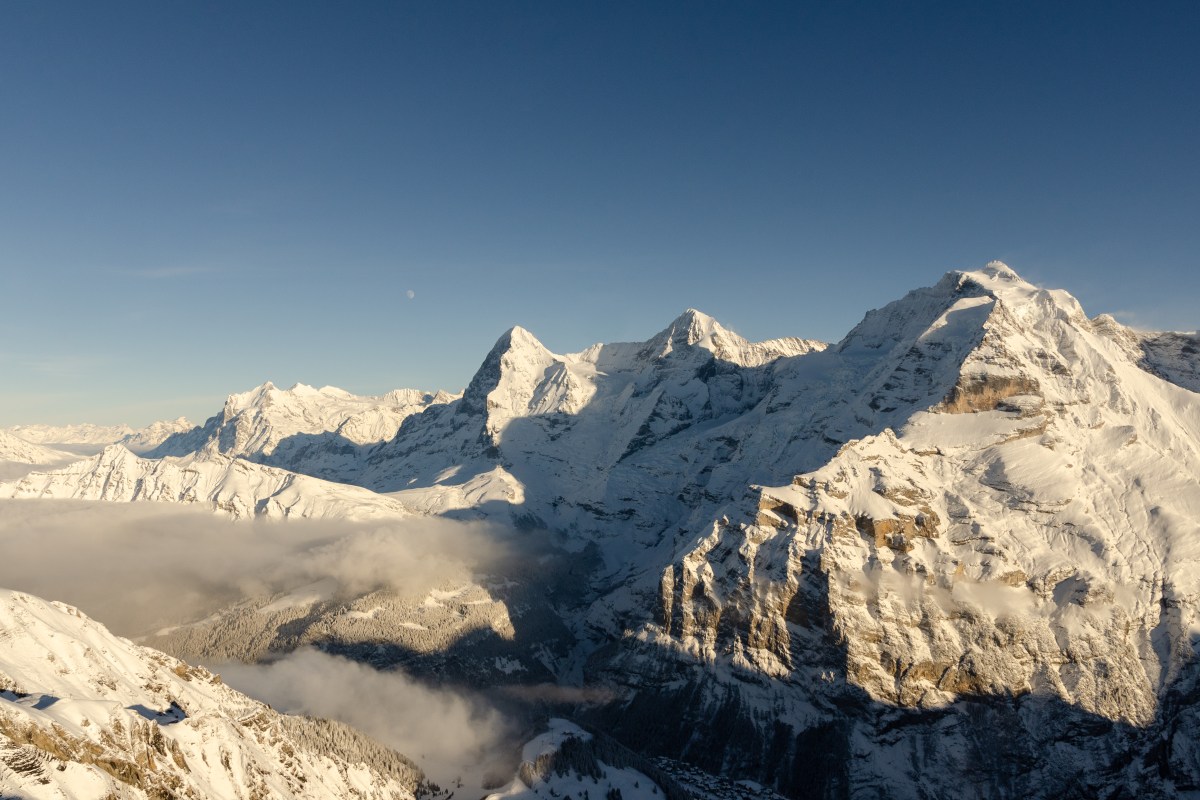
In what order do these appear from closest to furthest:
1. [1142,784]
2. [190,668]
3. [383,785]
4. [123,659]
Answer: [123,659] → [190,668] → [383,785] → [1142,784]

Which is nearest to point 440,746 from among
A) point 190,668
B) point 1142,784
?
point 190,668

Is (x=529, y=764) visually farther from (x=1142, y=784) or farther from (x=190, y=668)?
(x=1142, y=784)

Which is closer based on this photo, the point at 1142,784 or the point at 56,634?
the point at 56,634

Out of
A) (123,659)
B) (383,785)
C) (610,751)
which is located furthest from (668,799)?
(123,659)

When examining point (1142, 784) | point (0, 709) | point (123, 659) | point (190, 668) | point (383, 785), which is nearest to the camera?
point (0, 709)

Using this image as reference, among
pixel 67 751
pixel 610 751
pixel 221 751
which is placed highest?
pixel 67 751

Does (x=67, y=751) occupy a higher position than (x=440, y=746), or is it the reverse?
(x=67, y=751)
